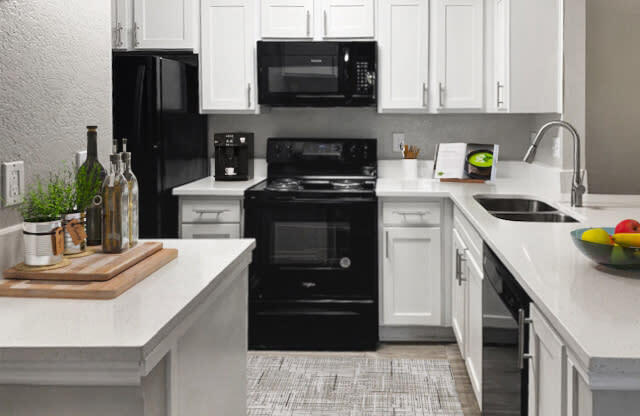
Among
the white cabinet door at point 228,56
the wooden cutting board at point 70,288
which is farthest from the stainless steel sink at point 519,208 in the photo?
the wooden cutting board at point 70,288

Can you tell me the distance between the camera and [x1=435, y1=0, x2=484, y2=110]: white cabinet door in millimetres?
4121

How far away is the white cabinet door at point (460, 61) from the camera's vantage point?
4121mm

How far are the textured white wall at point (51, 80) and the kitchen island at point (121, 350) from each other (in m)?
0.39

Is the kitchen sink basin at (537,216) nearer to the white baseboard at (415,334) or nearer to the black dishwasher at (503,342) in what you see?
the black dishwasher at (503,342)

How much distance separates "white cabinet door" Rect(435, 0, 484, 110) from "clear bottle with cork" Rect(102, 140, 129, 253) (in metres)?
2.73

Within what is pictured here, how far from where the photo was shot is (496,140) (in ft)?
14.7

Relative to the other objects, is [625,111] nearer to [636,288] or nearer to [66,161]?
[636,288]

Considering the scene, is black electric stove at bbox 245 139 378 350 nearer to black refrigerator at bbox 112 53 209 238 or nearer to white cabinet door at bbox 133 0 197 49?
black refrigerator at bbox 112 53 209 238

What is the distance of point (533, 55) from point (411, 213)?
1052 mm

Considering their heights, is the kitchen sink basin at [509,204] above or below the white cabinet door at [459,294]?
above

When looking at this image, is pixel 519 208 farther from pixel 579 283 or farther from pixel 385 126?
pixel 579 283

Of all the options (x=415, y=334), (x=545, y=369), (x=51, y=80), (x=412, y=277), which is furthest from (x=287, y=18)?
(x=545, y=369)

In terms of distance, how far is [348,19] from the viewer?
13.5 ft

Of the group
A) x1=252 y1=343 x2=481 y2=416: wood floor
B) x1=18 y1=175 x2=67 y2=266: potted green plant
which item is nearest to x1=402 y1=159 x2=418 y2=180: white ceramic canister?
x1=252 y1=343 x2=481 y2=416: wood floor
